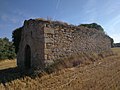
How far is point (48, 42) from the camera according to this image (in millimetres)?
10078

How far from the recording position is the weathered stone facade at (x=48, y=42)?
32.8 feet

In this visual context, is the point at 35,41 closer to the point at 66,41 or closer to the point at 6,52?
the point at 66,41

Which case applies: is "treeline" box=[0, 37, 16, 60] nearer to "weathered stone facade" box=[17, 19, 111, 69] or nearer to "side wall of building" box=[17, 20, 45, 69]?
"weathered stone facade" box=[17, 19, 111, 69]

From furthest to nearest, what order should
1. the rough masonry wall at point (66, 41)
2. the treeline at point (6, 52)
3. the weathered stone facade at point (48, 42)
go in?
the treeline at point (6, 52)
the rough masonry wall at point (66, 41)
the weathered stone facade at point (48, 42)

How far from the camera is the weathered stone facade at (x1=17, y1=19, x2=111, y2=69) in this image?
10008 mm

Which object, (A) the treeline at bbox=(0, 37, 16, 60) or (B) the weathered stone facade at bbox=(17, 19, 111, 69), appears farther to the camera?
(A) the treeline at bbox=(0, 37, 16, 60)

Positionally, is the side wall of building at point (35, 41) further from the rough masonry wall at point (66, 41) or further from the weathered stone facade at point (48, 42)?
the rough masonry wall at point (66, 41)

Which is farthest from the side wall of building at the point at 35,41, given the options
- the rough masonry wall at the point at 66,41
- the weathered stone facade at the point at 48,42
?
the rough masonry wall at the point at 66,41

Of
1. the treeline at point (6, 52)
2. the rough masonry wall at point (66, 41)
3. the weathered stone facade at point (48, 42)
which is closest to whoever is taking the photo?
the weathered stone facade at point (48, 42)

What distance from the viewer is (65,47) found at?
443 inches

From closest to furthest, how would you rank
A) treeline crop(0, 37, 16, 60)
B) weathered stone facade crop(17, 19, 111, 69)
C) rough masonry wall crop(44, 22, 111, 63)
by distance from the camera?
weathered stone facade crop(17, 19, 111, 69), rough masonry wall crop(44, 22, 111, 63), treeline crop(0, 37, 16, 60)

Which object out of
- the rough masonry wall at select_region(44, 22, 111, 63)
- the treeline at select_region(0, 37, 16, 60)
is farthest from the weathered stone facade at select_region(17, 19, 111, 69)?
the treeline at select_region(0, 37, 16, 60)

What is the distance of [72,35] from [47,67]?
335 centimetres

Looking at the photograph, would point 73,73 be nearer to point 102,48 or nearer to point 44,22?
point 44,22
